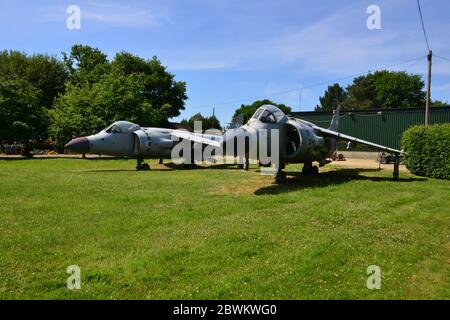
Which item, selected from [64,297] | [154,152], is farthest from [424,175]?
[64,297]

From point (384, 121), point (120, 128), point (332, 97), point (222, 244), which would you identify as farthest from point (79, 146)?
point (332, 97)

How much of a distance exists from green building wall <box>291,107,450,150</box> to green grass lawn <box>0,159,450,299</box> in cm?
2883

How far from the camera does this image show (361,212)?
414 inches

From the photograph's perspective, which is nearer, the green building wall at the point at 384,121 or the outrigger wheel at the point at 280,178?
the outrigger wheel at the point at 280,178

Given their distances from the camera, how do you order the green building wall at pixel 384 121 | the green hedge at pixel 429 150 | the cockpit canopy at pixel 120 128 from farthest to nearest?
the green building wall at pixel 384 121 < the cockpit canopy at pixel 120 128 < the green hedge at pixel 429 150

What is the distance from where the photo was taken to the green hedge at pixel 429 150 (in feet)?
64.5

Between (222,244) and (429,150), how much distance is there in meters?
17.0

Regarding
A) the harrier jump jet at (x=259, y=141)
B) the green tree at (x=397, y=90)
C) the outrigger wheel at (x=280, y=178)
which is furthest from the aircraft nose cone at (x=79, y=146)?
the green tree at (x=397, y=90)

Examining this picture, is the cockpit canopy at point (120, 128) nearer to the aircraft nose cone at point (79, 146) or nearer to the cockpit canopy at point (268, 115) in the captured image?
the aircraft nose cone at point (79, 146)

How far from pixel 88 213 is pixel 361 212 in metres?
7.26

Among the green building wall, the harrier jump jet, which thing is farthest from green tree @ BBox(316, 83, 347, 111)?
the harrier jump jet

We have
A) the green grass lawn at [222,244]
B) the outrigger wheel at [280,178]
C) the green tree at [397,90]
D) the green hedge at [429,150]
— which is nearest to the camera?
the green grass lawn at [222,244]

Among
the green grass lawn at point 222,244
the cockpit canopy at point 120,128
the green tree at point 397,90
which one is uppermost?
the green tree at point 397,90

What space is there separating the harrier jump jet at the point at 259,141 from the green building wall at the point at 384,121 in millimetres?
18567
